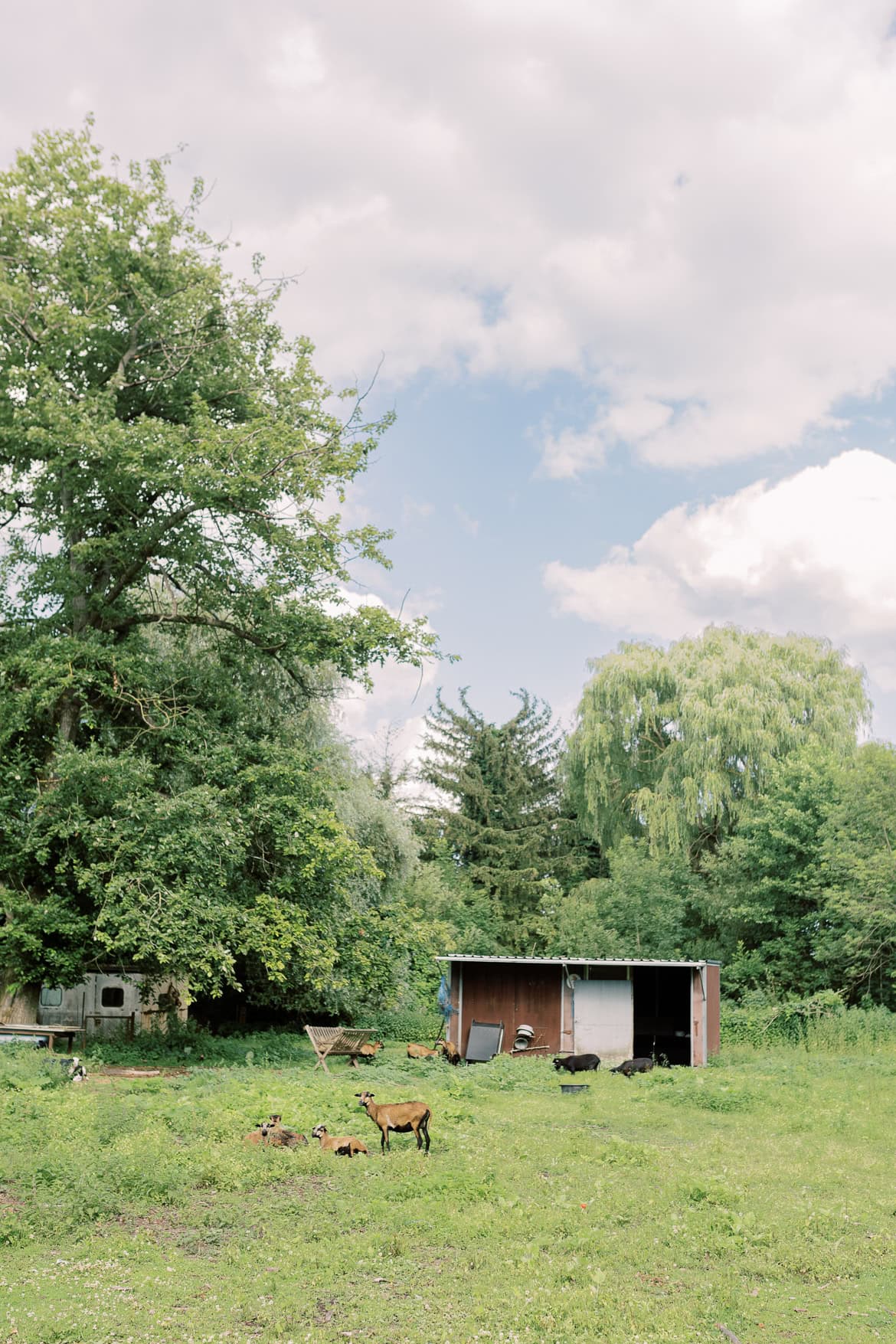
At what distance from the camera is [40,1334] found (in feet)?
18.3

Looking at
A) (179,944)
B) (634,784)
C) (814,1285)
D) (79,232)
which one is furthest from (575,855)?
(814,1285)

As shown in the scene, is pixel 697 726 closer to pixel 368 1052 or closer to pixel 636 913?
pixel 636 913

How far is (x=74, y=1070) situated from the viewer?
587 inches

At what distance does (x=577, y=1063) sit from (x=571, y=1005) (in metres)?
4.46

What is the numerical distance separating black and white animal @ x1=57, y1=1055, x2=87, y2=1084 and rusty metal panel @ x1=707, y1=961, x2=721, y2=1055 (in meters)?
14.2

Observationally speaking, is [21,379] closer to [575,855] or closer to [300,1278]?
[300,1278]

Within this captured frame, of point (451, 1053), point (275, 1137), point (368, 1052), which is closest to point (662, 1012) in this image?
point (451, 1053)

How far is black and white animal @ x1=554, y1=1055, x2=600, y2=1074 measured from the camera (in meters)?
20.2

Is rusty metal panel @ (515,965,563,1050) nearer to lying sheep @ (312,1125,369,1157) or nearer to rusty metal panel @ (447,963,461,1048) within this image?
rusty metal panel @ (447,963,461,1048)

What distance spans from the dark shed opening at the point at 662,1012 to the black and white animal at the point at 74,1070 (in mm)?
14193

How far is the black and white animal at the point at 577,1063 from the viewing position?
20.2 meters

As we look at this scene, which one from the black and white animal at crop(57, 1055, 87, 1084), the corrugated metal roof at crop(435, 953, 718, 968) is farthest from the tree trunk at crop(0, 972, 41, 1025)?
the corrugated metal roof at crop(435, 953, 718, 968)

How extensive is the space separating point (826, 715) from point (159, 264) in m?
24.4

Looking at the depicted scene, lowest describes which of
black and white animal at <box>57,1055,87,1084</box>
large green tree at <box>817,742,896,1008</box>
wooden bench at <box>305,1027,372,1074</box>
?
wooden bench at <box>305,1027,372,1074</box>
